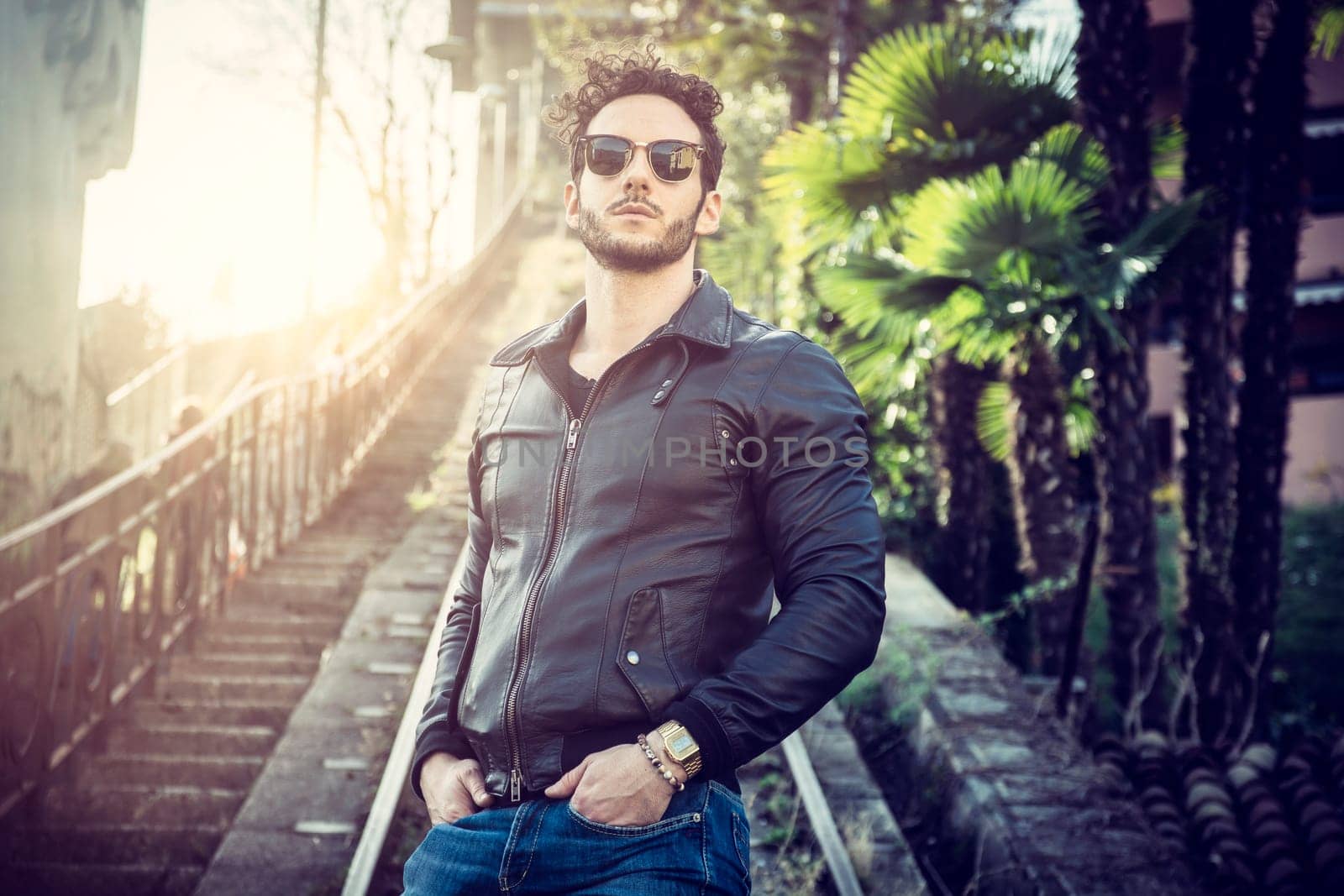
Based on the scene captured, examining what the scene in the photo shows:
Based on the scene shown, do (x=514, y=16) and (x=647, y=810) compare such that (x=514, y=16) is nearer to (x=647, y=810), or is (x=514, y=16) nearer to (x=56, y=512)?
(x=56, y=512)

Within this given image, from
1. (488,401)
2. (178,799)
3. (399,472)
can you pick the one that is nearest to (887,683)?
(178,799)

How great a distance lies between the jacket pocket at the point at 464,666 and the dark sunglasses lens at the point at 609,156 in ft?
3.21

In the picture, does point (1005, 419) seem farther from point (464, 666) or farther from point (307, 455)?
point (464, 666)

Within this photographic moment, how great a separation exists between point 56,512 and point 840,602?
4.36 metres

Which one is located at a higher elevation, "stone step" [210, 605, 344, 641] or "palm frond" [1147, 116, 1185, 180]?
"palm frond" [1147, 116, 1185, 180]

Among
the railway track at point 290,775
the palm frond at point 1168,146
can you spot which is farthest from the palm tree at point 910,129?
the railway track at point 290,775

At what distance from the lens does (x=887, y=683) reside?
599 centimetres

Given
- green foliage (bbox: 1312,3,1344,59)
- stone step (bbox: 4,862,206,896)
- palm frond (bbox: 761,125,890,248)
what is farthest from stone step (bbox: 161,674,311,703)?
green foliage (bbox: 1312,3,1344,59)

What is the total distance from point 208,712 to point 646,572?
4956 mm

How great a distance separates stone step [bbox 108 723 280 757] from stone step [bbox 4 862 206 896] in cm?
111

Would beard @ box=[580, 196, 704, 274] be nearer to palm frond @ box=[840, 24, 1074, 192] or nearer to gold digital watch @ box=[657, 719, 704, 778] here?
gold digital watch @ box=[657, 719, 704, 778]

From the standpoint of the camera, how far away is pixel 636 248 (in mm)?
2271

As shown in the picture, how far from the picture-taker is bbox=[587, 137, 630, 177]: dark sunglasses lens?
2.31 m


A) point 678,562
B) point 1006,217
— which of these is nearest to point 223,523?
point 1006,217
